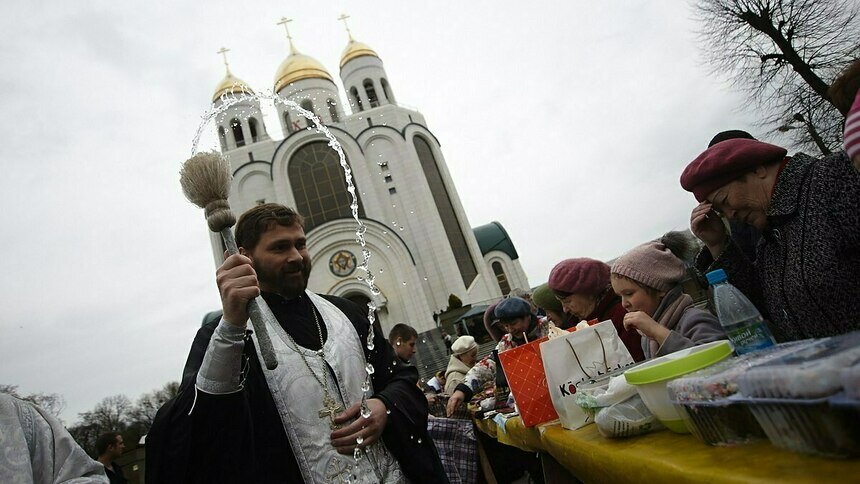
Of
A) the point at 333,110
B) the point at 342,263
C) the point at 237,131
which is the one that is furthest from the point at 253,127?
the point at 342,263

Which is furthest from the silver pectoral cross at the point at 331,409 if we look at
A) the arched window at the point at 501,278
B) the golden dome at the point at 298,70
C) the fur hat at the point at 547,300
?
the golden dome at the point at 298,70

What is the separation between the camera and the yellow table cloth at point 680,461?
0.84 metres

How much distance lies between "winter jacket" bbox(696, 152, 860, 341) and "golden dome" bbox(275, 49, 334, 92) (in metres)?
30.7

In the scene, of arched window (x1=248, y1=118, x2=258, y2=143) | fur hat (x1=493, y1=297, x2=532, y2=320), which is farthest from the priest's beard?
arched window (x1=248, y1=118, x2=258, y2=143)

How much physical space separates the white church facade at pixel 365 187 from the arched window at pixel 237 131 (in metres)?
0.06

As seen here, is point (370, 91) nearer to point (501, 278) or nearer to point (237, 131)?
point (237, 131)

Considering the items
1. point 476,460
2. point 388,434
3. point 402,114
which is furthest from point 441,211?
point 388,434

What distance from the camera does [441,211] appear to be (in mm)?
26844

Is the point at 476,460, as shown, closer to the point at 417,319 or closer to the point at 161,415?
the point at 161,415

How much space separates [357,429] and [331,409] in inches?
6.2

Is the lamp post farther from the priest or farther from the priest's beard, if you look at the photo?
the priest's beard

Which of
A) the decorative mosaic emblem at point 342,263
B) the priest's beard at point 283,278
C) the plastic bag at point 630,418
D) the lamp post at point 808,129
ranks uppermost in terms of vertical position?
the decorative mosaic emblem at point 342,263

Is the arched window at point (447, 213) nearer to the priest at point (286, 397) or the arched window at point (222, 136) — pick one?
the arched window at point (222, 136)

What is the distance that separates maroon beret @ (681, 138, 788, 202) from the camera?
6.14 ft
